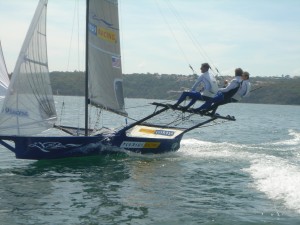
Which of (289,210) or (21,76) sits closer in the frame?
(289,210)

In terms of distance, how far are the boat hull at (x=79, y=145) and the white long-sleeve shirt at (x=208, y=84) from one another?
9.92 feet

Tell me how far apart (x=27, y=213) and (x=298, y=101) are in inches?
6030

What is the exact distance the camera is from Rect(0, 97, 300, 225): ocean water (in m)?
10.4

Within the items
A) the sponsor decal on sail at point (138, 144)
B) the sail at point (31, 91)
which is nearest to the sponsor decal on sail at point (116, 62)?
the sponsor decal on sail at point (138, 144)

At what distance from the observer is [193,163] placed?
1800cm

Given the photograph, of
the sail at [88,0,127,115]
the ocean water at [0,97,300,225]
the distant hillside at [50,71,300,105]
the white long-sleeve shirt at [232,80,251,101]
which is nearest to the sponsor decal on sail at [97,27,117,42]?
the sail at [88,0,127,115]

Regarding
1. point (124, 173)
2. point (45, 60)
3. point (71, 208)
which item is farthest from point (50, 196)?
point (45, 60)

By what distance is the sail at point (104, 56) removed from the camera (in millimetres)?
18031

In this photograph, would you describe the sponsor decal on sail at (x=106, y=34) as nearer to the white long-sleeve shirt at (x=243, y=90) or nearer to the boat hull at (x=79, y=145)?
the boat hull at (x=79, y=145)

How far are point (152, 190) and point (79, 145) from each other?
4.79 metres

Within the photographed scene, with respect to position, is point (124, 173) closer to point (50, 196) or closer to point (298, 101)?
point (50, 196)

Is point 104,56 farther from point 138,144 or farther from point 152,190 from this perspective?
point 152,190

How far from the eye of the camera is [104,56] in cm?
1848

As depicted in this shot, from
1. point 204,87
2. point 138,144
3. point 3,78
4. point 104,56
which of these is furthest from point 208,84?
point 3,78
